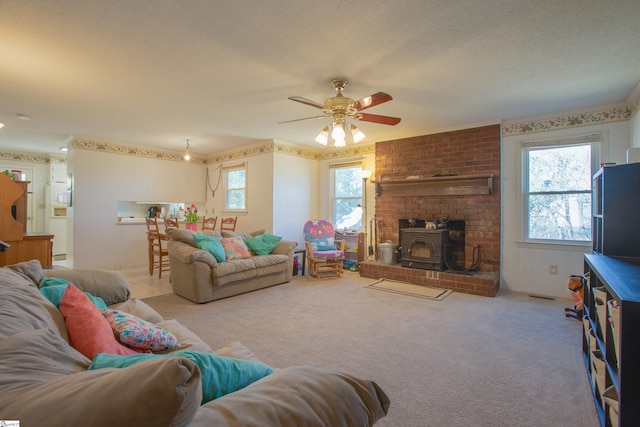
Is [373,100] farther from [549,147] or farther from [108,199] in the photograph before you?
[108,199]

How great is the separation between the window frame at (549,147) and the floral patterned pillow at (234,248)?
3.86 metres

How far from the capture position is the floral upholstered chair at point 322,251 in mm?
5121

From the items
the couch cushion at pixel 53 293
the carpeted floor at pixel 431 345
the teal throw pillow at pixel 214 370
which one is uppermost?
the couch cushion at pixel 53 293

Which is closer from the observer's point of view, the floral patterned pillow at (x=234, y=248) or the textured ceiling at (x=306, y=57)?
the textured ceiling at (x=306, y=57)

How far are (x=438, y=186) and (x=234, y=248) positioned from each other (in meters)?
3.19

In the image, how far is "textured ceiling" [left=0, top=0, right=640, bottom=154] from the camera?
202cm

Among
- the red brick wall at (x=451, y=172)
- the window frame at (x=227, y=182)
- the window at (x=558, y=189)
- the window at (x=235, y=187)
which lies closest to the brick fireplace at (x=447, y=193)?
the red brick wall at (x=451, y=172)

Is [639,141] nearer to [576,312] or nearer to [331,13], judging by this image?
[576,312]

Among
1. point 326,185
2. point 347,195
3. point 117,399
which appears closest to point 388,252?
point 347,195

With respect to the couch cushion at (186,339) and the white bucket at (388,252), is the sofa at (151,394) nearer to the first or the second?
the couch cushion at (186,339)

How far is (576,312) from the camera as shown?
3.25 metres

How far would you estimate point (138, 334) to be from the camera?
145cm

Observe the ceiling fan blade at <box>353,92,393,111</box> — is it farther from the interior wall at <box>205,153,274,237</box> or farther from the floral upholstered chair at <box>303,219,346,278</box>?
the interior wall at <box>205,153,274,237</box>

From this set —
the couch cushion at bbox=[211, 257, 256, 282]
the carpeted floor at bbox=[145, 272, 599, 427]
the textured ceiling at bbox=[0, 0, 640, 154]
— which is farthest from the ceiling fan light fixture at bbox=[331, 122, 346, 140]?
the couch cushion at bbox=[211, 257, 256, 282]
